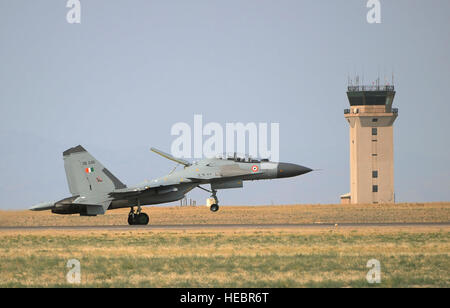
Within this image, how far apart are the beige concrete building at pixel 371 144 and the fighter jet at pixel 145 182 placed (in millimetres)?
56744

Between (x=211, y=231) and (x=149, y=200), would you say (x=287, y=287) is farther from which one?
(x=149, y=200)

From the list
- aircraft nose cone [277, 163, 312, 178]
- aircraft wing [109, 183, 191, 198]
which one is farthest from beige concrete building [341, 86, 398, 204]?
aircraft wing [109, 183, 191, 198]

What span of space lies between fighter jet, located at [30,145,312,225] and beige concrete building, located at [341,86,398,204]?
186 ft

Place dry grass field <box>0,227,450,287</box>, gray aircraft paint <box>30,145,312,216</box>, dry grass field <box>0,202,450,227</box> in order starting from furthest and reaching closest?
1. dry grass field <box>0,202,450,227</box>
2. gray aircraft paint <box>30,145,312,216</box>
3. dry grass field <box>0,227,450,287</box>

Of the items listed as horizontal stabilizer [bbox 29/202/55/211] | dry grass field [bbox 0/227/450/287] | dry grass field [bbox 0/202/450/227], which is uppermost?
horizontal stabilizer [bbox 29/202/55/211]

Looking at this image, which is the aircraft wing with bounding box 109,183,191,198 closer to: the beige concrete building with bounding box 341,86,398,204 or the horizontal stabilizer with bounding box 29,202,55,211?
the horizontal stabilizer with bounding box 29,202,55,211

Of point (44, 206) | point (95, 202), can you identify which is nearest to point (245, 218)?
point (95, 202)

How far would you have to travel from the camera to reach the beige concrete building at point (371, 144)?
99562 millimetres

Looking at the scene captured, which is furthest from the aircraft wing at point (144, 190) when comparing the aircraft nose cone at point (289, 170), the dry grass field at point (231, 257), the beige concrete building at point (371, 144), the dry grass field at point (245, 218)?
the beige concrete building at point (371, 144)

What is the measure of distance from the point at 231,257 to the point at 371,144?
78358 millimetres

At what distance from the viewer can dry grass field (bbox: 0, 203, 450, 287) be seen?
20750 millimetres

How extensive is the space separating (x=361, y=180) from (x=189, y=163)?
5976 cm
